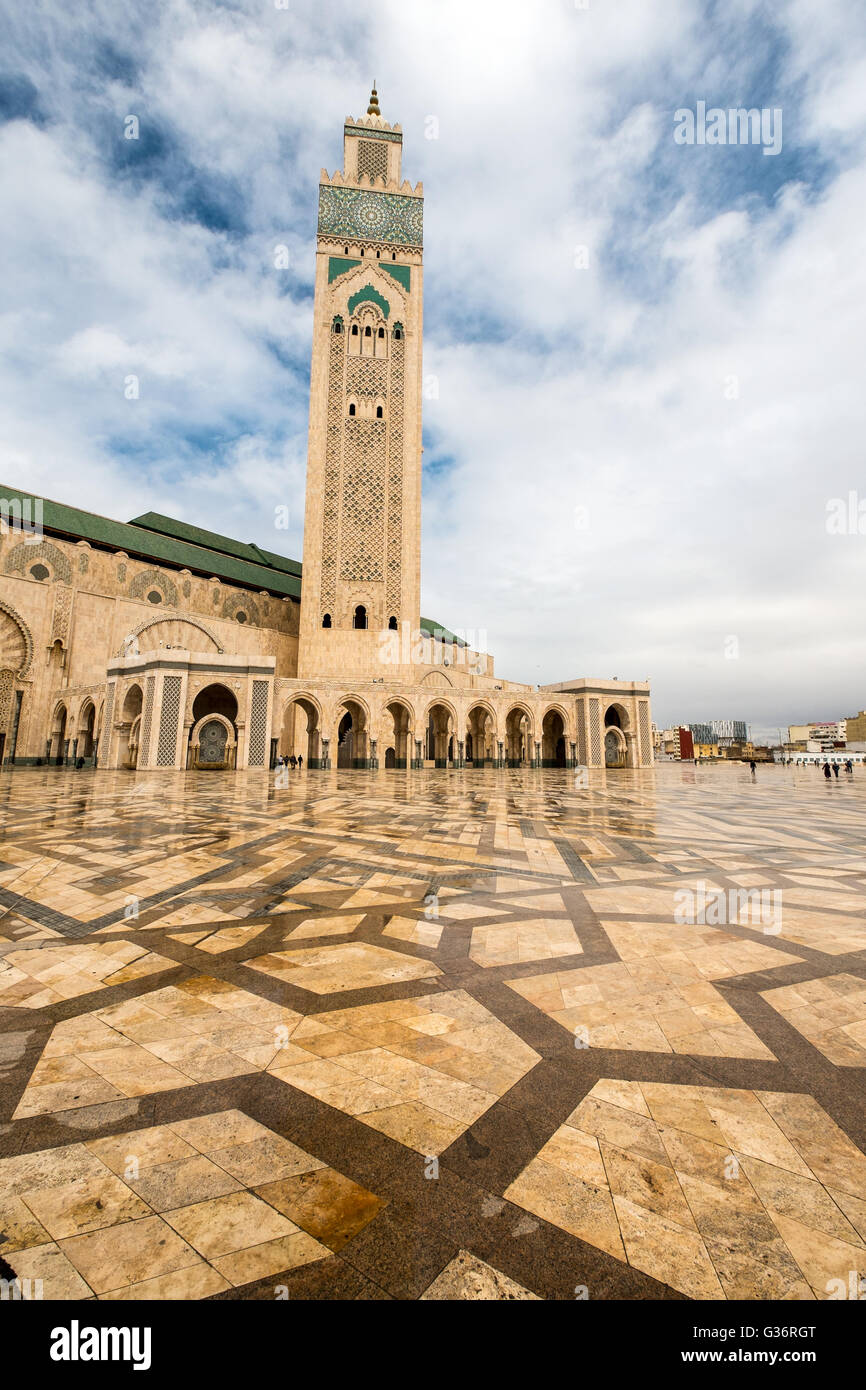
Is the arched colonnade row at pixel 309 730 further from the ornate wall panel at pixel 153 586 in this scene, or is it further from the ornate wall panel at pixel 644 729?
the ornate wall panel at pixel 153 586

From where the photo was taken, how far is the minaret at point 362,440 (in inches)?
1009

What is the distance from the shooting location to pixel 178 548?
28859 millimetres

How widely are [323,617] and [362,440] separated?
348 inches

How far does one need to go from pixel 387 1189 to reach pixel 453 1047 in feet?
2.29

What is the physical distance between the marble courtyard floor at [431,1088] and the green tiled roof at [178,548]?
2507cm

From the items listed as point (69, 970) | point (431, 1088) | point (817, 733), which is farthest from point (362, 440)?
point (817, 733)

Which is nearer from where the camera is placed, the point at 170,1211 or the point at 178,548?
the point at 170,1211

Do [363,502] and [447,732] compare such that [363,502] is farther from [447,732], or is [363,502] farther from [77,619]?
[77,619]

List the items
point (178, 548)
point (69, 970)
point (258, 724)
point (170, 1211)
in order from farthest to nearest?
point (178, 548)
point (258, 724)
point (69, 970)
point (170, 1211)

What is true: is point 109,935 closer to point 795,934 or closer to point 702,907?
point 702,907

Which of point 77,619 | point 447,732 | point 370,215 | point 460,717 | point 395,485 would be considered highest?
point 370,215

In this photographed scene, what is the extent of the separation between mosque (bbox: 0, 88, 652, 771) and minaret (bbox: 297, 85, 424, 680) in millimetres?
75

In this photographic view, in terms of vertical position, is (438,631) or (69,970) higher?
(438,631)

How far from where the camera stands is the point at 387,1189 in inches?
51.4
